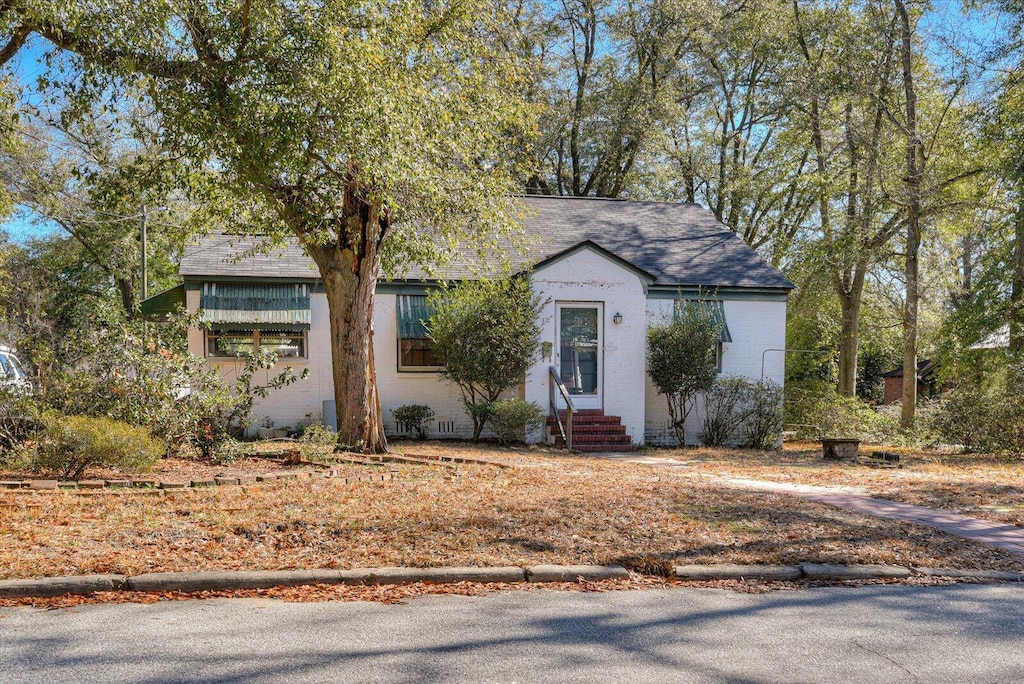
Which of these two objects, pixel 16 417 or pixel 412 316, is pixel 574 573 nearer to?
pixel 16 417

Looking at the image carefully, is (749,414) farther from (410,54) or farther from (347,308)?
(410,54)

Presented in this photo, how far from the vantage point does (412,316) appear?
60.8 ft

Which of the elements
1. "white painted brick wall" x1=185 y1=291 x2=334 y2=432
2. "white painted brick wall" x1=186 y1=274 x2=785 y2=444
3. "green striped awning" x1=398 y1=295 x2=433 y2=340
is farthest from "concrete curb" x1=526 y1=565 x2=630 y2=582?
"white painted brick wall" x1=185 y1=291 x2=334 y2=432

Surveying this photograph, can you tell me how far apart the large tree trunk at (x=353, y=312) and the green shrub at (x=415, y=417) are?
4.40 metres

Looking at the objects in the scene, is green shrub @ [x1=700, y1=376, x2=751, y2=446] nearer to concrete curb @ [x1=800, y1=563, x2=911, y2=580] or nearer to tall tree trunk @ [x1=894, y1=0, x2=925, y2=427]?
tall tree trunk @ [x1=894, y1=0, x2=925, y2=427]

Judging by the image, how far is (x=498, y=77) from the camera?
13688 millimetres

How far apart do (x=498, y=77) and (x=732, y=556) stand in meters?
9.27

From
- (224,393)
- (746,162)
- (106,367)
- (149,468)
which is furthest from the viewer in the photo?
(746,162)

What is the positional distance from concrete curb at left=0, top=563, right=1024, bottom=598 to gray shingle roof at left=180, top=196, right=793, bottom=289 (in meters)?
10.8

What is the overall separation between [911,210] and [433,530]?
19.5 m

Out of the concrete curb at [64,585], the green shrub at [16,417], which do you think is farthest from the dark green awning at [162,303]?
the concrete curb at [64,585]

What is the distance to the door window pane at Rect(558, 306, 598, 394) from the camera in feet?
60.4

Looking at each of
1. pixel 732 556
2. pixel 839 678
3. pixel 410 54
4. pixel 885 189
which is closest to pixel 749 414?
pixel 885 189

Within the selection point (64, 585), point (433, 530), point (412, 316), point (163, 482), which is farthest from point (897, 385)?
point (64, 585)
